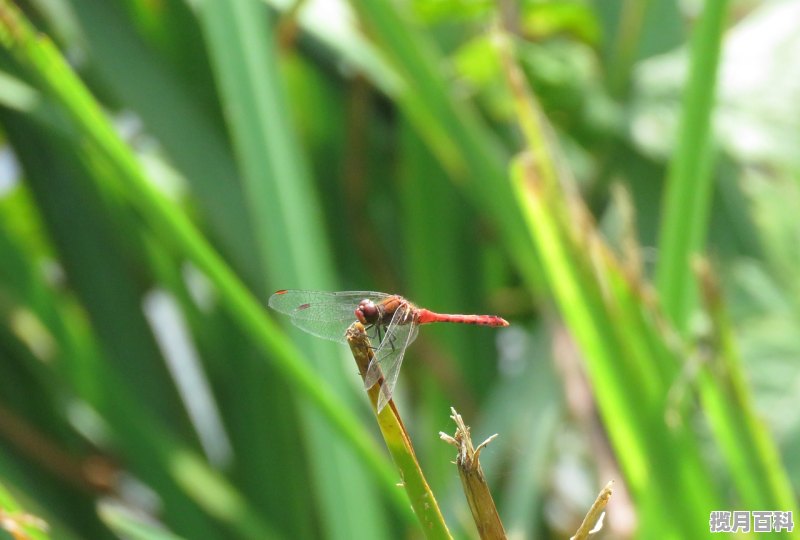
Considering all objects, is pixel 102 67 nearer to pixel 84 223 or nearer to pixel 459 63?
pixel 84 223

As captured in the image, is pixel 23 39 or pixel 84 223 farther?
pixel 84 223

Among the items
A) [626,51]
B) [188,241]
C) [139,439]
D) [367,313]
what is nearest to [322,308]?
[367,313]

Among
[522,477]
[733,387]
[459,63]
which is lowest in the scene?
[733,387]

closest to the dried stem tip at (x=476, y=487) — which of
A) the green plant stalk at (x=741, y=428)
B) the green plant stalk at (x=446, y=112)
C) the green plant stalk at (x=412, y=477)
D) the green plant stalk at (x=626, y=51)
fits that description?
the green plant stalk at (x=412, y=477)

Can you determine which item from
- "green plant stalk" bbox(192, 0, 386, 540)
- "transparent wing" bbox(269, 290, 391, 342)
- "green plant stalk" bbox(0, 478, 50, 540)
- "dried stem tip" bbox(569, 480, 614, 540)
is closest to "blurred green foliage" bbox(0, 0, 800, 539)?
"green plant stalk" bbox(192, 0, 386, 540)

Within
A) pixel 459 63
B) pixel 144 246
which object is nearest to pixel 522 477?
pixel 459 63

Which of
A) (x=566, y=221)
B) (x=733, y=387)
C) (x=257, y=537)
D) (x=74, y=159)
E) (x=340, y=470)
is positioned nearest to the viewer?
(x=733, y=387)
